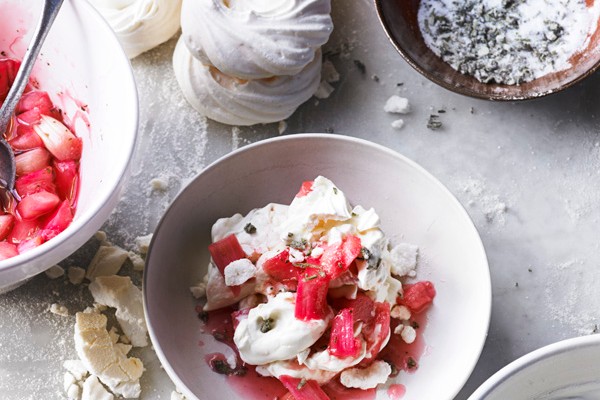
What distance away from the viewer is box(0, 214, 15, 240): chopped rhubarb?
1321mm

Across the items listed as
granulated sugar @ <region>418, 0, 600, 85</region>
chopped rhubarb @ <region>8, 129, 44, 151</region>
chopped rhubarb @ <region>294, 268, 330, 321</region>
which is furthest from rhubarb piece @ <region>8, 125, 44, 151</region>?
granulated sugar @ <region>418, 0, 600, 85</region>

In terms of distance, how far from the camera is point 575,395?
129cm

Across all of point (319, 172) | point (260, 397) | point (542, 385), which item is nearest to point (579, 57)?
point (319, 172)

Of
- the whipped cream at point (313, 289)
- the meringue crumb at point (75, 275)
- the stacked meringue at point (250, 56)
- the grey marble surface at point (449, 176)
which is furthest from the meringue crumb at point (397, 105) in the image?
the meringue crumb at point (75, 275)

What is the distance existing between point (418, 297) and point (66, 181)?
55cm

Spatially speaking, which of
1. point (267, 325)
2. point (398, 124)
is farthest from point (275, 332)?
point (398, 124)

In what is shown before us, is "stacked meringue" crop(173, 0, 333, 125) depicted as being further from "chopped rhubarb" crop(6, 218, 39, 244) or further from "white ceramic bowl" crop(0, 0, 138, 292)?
"chopped rhubarb" crop(6, 218, 39, 244)

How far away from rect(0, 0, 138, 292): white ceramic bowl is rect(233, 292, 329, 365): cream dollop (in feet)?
0.85

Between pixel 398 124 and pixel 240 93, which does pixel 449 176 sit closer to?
pixel 398 124

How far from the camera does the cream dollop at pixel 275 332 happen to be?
4.31 feet

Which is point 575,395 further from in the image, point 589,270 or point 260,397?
point 260,397

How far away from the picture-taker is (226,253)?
140 cm

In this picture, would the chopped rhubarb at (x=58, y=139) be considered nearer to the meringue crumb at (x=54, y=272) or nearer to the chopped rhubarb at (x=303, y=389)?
the meringue crumb at (x=54, y=272)

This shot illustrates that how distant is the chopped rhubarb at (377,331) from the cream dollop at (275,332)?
7 centimetres
